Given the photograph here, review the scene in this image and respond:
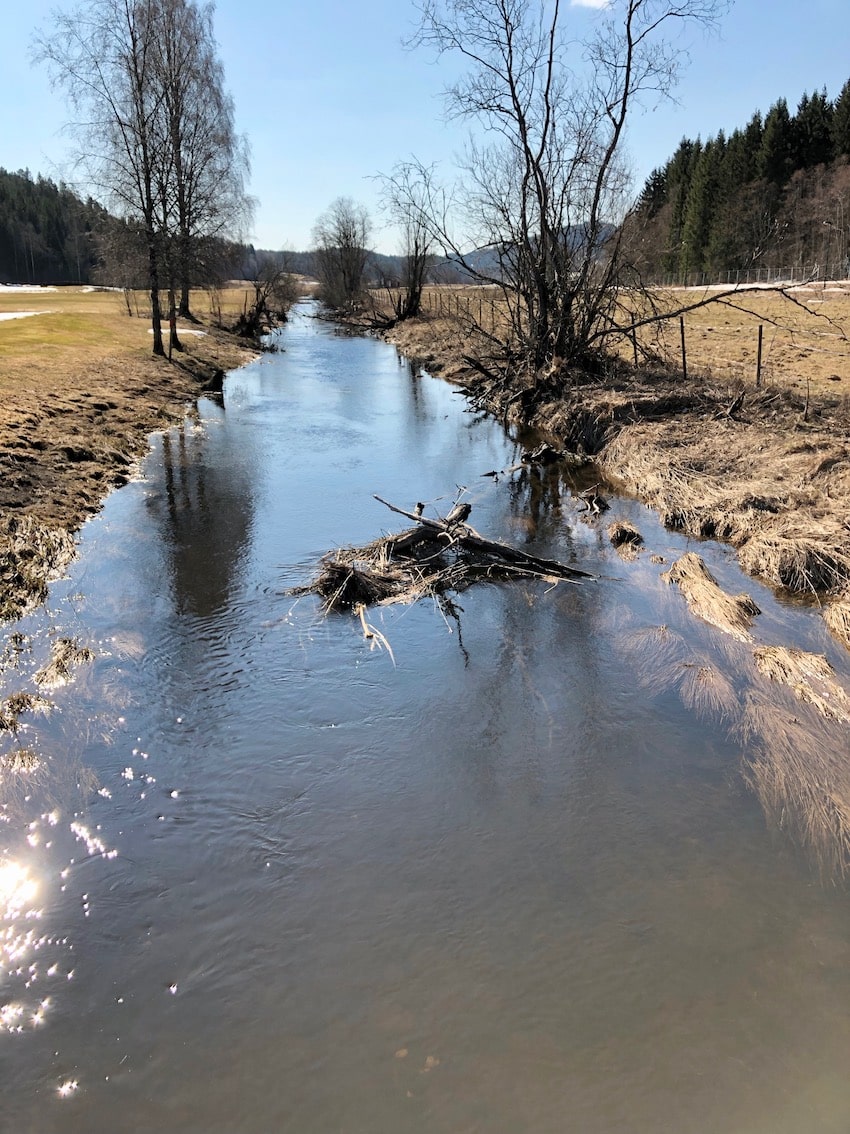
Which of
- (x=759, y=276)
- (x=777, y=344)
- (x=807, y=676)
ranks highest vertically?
(x=759, y=276)

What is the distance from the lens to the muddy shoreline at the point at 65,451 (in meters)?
8.75

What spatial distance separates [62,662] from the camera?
264 inches

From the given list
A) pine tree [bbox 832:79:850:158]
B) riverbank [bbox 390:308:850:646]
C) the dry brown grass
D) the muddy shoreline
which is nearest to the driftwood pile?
riverbank [bbox 390:308:850:646]

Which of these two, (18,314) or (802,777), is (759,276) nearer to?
(18,314)

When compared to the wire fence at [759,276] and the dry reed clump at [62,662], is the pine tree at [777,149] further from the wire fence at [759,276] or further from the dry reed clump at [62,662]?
the dry reed clump at [62,662]

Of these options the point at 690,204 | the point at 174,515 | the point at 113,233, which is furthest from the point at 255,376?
the point at 690,204

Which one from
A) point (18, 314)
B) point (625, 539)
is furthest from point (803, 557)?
point (18, 314)

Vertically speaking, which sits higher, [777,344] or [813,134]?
[813,134]

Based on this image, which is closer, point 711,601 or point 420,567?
point 711,601

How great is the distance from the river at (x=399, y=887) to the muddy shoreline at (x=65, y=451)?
110cm

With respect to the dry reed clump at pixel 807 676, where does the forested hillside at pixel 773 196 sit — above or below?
above

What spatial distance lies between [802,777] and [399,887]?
298 centimetres

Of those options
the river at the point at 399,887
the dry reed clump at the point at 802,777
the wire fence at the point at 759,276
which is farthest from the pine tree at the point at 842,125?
the dry reed clump at the point at 802,777

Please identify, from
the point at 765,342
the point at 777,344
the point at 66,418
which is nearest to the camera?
the point at 66,418
